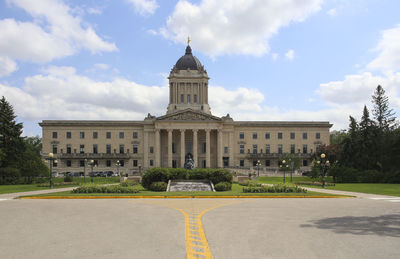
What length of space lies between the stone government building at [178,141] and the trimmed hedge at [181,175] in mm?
45367

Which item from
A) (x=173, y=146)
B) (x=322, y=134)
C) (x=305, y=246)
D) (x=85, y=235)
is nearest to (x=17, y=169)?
(x=173, y=146)

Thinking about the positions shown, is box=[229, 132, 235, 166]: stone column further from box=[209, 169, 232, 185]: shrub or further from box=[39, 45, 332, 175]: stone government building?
box=[209, 169, 232, 185]: shrub

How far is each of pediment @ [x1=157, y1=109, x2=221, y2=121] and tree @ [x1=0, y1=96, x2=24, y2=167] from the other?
3241 cm

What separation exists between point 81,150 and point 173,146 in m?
23.0

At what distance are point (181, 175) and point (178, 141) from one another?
5125cm

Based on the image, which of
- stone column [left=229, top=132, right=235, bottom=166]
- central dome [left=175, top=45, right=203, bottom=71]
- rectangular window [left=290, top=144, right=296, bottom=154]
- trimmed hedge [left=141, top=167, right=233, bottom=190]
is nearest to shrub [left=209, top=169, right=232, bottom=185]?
trimmed hedge [left=141, top=167, right=233, bottom=190]

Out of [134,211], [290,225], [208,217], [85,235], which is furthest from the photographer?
[134,211]

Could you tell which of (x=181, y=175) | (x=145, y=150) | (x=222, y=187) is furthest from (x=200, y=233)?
(x=145, y=150)

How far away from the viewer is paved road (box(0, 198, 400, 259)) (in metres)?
9.48

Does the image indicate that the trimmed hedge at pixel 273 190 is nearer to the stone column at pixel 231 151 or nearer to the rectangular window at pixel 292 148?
the stone column at pixel 231 151

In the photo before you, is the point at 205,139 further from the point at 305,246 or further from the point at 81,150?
the point at 305,246

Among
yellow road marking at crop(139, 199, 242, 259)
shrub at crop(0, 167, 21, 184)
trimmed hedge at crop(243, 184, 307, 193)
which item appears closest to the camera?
yellow road marking at crop(139, 199, 242, 259)

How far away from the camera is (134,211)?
57.2 ft

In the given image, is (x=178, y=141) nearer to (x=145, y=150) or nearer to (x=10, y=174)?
(x=145, y=150)
